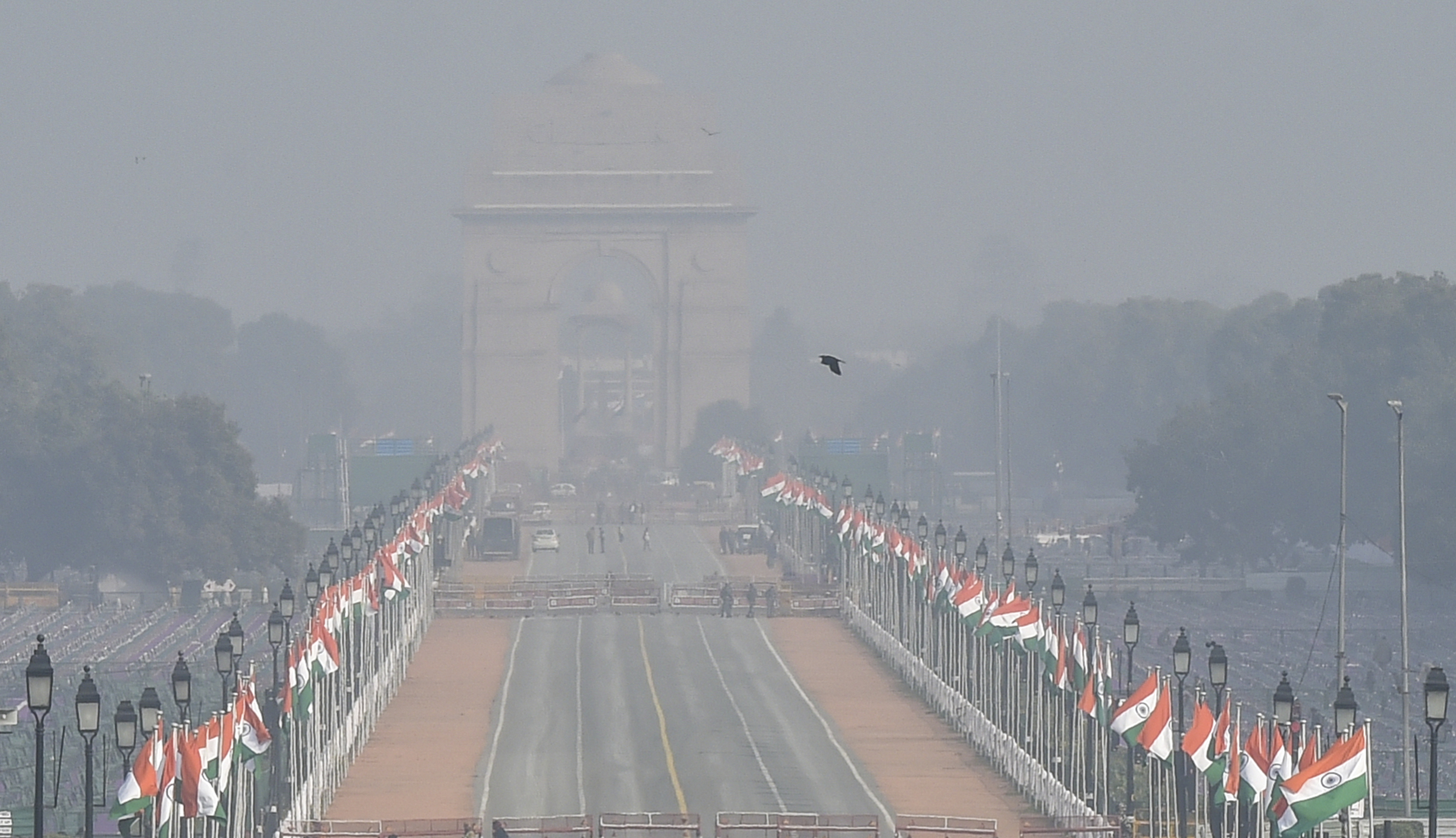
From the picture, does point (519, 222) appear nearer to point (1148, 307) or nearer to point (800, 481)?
point (1148, 307)

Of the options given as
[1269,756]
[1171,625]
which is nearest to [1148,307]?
[1171,625]

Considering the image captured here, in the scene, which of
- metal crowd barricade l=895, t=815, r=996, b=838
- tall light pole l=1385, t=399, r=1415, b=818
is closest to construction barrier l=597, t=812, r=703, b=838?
metal crowd barricade l=895, t=815, r=996, b=838

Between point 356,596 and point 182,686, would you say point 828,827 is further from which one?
point 356,596

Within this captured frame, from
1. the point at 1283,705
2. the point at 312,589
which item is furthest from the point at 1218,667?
the point at 312,589

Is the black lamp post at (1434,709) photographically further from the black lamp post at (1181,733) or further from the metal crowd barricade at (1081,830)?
the metal crowd barricade at (1081,830)

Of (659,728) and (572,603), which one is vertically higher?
(572,603)

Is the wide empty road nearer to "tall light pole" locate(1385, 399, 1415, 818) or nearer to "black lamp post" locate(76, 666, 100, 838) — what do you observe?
"tall light pole" locate(1385, 399, 1415, 818)

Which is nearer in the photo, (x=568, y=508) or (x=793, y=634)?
(x=793, y=634)
